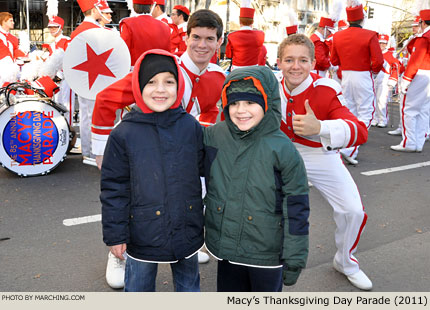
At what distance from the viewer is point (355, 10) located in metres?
7.27

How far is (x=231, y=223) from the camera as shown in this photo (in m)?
2.30

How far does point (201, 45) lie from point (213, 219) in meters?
1.41

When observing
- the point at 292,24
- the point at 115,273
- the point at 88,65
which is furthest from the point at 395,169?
the point at 292,24

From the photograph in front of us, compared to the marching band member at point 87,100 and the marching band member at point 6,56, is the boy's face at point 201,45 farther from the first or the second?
the marching band member at point 6,56

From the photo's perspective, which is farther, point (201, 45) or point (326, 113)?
point (201, 45)

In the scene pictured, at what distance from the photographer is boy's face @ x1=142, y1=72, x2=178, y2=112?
2.33 meters

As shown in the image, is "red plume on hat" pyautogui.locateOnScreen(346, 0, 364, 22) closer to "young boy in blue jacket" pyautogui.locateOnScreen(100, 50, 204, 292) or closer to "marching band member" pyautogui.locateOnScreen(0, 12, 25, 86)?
"young boy in blue jacket" pyautogui.locateOnScreen(100, 50, 204, 292)

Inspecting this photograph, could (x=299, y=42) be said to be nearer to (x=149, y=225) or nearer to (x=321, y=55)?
(x=149, y=225)

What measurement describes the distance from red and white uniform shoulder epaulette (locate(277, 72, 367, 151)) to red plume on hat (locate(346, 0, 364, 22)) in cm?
447

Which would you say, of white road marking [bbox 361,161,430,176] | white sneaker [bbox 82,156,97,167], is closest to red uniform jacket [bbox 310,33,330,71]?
white road marking [bbox 361,161,430,176]

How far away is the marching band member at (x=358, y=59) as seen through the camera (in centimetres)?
721

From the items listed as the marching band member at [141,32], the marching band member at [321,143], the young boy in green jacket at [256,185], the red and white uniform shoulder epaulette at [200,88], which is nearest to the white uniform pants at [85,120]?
the marching band member at [141,32]

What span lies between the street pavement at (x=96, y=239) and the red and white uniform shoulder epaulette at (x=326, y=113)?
1073mm

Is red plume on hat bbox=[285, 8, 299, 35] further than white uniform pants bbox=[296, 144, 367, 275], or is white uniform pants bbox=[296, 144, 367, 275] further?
red plume on hat bbox=[285, 8, 299, 35]
